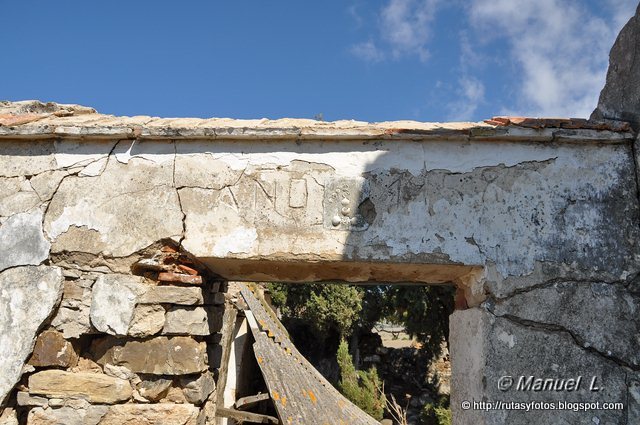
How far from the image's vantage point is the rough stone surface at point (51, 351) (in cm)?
264

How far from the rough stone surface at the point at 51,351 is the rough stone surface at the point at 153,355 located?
0.14 meters

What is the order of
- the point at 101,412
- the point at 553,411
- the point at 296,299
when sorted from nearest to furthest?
the point at 553,411 → the point at 101,412 → the point at 296,299

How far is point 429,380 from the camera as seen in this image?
546 inches

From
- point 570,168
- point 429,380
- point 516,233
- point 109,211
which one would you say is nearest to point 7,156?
point 109,211

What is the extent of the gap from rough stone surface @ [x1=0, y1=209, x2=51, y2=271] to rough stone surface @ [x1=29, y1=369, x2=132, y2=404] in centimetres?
58

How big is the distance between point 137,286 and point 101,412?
0.64m

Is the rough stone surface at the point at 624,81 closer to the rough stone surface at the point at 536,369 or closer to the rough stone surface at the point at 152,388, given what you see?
the rough stone surface at the point at 536,369

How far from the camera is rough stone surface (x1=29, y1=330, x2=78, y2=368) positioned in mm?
2643

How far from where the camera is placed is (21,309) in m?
2.67

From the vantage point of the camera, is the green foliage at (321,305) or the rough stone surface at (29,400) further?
the green foliage at (321,305)

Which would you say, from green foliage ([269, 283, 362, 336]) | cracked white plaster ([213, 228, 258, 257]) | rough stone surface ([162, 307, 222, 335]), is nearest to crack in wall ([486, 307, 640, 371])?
cracked white plaster ([213, 228, 258, 257])

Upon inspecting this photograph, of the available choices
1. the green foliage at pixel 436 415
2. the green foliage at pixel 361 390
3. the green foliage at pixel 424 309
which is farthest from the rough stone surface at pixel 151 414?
the green foliage at pixel 424 309

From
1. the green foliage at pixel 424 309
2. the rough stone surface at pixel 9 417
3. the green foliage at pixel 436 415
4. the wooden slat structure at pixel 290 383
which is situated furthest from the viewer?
the green foliage at pixel 424 309

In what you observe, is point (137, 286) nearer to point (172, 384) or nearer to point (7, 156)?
point (172, 384)
